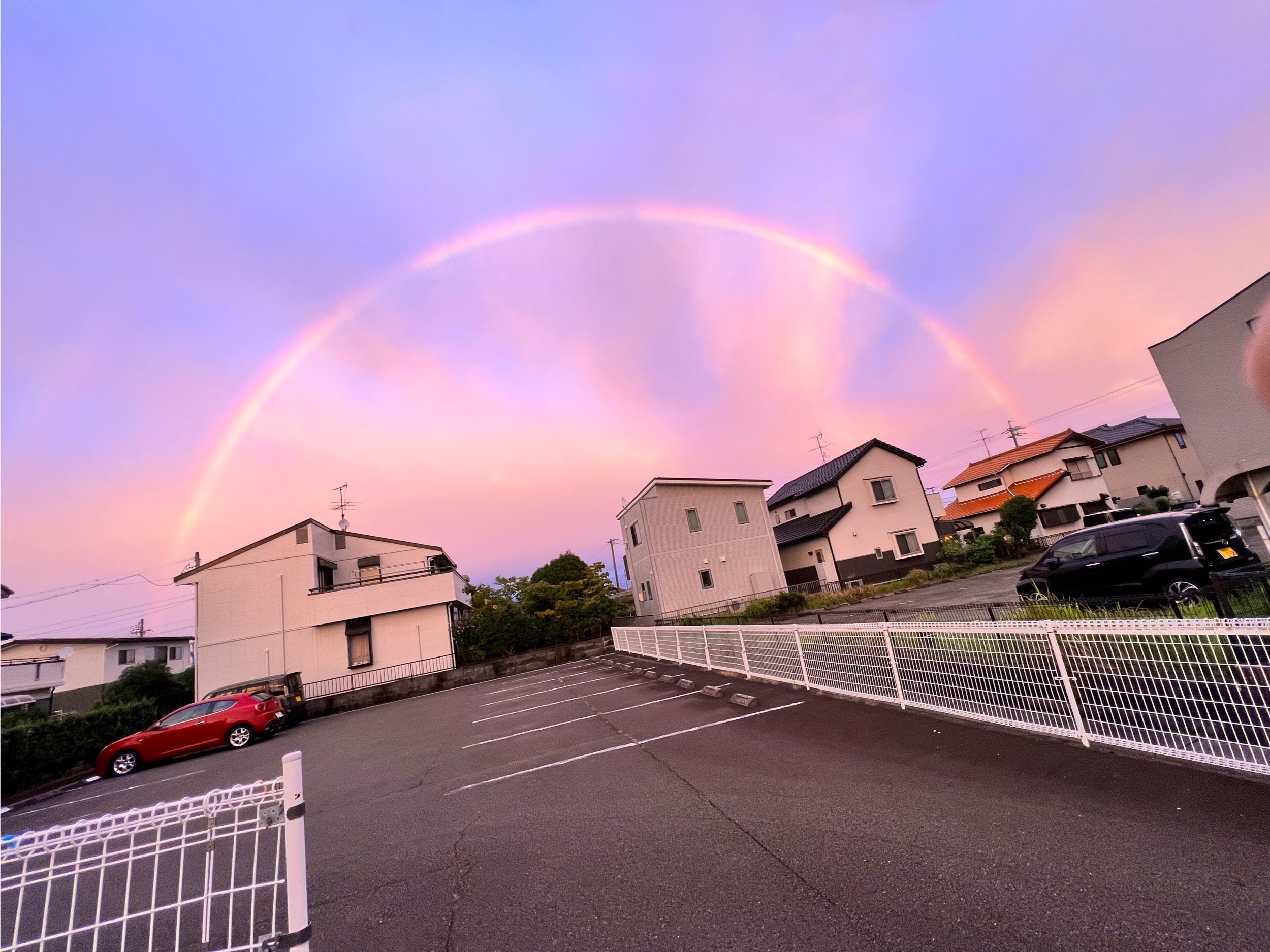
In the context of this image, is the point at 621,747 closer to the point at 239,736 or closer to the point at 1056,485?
the point at 239,736

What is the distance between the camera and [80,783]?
37.1 ft

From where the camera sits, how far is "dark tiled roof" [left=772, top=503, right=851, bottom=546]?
25.2 meters

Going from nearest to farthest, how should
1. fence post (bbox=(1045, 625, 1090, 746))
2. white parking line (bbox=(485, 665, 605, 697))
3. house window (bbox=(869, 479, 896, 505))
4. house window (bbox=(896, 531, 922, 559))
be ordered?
fence post (bbox=(1045, 625, 1090, 746))
white parking line (bbox=(485, 665, 605, 697))
house window (bbox=(896, 531, 922, 559))
house window (bbox=(869, 479, 896, 505))

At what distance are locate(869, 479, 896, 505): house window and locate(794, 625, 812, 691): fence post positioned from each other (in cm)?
2128

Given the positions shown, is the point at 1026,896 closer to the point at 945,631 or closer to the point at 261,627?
the point at 945,631

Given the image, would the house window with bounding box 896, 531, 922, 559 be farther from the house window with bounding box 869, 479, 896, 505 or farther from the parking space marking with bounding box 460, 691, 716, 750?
the parking space marking with bounding box 460, 691, 716, 750

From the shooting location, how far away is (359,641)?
2042 cm

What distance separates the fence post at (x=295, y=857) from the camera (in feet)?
7.03

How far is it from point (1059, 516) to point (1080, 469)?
2.99 metres

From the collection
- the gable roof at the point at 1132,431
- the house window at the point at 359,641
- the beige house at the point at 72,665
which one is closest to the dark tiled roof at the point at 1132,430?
the gable roof at the point at 1132,431

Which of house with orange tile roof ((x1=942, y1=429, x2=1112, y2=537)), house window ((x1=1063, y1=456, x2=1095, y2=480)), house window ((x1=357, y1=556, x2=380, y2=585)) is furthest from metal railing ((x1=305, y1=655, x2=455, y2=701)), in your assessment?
house window ((x1=1063, y1=456, x2=1095, y2=480))

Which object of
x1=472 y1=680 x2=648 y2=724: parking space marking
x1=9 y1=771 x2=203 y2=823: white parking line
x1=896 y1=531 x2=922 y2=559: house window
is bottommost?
x1=472 y1=680 x2=648 y2=724: parking space marking

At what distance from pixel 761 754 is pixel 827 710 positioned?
1567 millimetres

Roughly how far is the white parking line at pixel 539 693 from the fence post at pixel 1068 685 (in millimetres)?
10044
